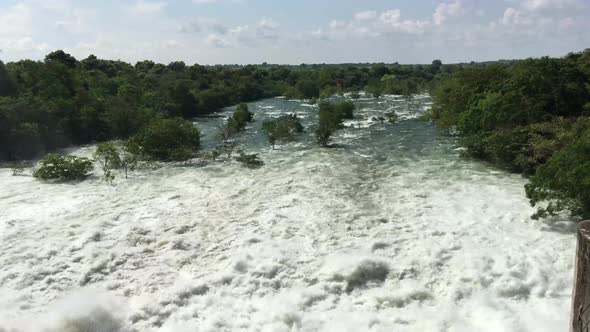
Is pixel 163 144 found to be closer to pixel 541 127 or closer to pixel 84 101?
pixel 84 101

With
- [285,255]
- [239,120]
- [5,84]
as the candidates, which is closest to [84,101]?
[5,84]

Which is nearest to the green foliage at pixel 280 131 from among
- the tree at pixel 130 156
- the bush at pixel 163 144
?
the bush at pixel 163 144

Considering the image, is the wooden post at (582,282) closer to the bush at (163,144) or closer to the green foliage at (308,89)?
the bush at (163,144)

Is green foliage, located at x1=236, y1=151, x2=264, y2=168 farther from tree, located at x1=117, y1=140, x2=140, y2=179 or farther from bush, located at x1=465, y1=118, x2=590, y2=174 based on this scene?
bush, located at x1=465, y1=118, x2=590, y2=174

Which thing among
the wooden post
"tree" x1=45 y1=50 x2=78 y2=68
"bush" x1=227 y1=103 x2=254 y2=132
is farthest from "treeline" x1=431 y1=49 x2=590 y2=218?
"tree" x1=45 y1=50 x2=78 y2=68

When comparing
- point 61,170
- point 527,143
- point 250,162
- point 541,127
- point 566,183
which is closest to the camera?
point 566,183

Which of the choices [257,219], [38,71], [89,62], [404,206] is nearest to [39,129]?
[38,71]

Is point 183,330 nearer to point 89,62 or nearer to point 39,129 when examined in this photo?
point 39,129
